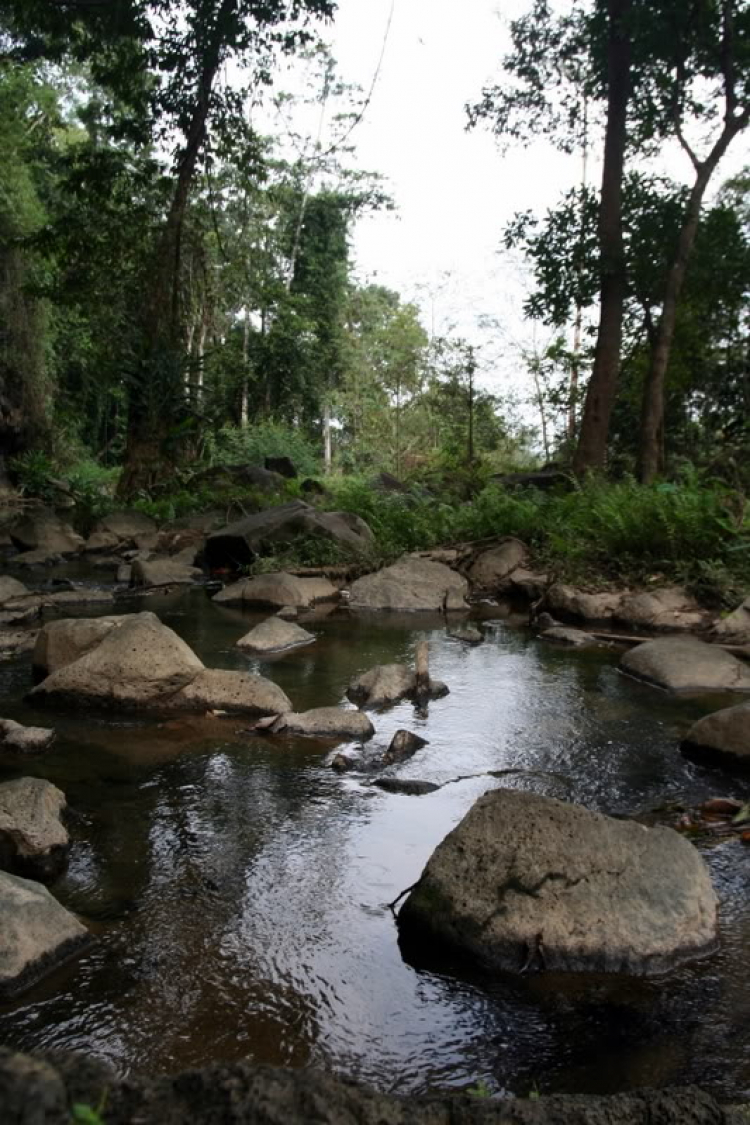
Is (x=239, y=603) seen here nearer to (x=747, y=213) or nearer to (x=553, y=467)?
(x=553, y=467)

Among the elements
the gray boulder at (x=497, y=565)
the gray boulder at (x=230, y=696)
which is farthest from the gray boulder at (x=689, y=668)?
the gray boulder at (x=497, y=565)

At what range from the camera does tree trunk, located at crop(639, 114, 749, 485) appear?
39.5ft

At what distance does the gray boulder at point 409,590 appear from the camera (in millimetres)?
9641

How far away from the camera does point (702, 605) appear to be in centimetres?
834

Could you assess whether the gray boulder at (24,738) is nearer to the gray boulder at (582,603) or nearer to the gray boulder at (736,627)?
the gray boulder at (736,627)

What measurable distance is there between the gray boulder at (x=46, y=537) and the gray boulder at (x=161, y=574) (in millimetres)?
3084

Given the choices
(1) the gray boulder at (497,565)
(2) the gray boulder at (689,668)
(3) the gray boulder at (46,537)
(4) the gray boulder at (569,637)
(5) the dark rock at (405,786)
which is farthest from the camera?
(3) the gray boulder at (46,537)

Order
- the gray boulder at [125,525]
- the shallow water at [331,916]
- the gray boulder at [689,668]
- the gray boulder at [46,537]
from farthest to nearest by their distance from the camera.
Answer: the gray boulder at [125,525] < the gray boulder at [46,537] < the gray boulder at [689,668] < the shallow water at [331,916]

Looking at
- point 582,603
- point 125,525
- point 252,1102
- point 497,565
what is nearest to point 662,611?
point 582,603

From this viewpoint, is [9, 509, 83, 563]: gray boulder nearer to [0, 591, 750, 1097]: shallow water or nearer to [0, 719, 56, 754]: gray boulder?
[0, 591, 750, 1097]: shallow water

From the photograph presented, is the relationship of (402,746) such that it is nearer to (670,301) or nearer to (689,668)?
(689,668)

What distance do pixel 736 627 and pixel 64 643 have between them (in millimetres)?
5367

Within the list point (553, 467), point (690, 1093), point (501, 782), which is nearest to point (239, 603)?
point (501, 782)

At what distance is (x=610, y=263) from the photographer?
13023 millimetres
